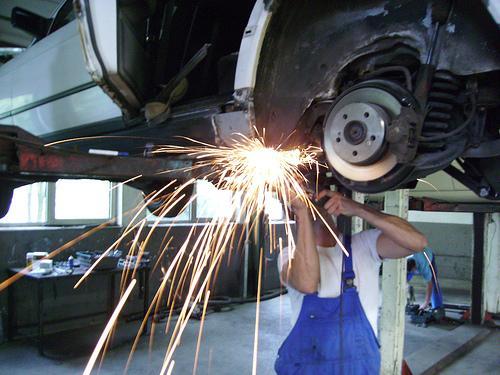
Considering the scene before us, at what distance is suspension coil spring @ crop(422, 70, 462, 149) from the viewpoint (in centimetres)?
153

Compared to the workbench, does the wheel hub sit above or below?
above

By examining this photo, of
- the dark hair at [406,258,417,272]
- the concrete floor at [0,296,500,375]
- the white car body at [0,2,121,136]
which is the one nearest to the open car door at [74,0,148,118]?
the white car body at [0,2,121,136]

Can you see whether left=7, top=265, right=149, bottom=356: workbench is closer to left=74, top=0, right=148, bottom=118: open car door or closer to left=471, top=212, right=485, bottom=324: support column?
left=74, top=0, right=148, bottom=118: open car door

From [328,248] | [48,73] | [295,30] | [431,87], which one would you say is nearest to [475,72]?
[431,87]

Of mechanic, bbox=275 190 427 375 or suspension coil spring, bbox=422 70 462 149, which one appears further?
mechanic, bbox=275 190 427 375

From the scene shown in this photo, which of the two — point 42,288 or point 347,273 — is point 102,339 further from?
→ point 347,273

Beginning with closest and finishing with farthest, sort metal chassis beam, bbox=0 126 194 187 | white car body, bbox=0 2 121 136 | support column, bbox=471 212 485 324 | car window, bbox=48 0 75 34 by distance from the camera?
metal chassis beam, bbox=0 126 194 187 → white car body, bbox=0 2 121 136 → car window, bbox=48 0 75 34 → support column, bbox=471 212 485 324

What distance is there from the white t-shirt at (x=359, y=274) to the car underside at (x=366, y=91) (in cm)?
52

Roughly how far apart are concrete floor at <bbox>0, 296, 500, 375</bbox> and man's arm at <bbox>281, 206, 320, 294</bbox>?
274cm

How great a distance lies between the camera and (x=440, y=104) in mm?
1557

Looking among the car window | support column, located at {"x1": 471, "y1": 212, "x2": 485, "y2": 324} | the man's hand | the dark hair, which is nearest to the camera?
the man's hand

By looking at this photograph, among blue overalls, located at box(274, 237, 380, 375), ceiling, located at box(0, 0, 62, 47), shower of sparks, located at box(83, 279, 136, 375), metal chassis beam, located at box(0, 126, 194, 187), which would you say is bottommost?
shower of sparks, located at box(83, 279, 136, 375)

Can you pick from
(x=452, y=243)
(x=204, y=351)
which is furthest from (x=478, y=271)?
(x=204, y=351)

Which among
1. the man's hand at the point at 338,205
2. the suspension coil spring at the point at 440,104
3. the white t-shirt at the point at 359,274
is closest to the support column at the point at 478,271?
the white t-shirt at the point at 359,274
